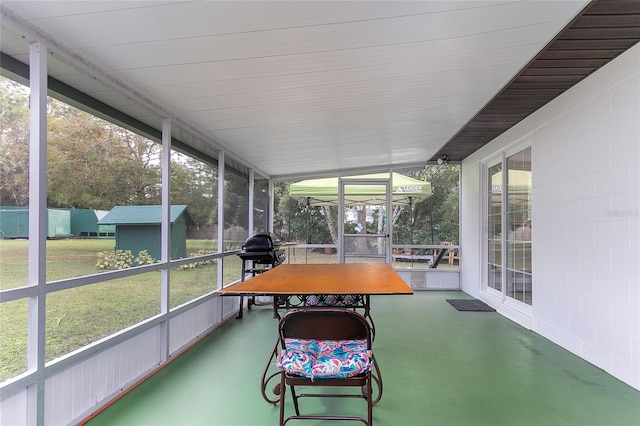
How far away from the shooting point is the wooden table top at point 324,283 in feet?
7.09

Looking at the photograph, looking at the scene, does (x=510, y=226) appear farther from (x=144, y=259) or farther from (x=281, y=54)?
(x=144, y=259)

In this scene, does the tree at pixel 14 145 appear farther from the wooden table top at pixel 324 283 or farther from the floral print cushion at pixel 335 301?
the floral print cushion at pixel 335 301

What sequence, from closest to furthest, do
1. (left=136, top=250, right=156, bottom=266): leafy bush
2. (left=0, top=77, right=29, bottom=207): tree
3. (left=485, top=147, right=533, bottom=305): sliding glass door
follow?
(left=0, top=77, right=29, bottom=207): tree → (left=136, top=250, right=156, bottom=266): leafy bush → (left=485, top=147, right=533, bottom=305): sliding glass door

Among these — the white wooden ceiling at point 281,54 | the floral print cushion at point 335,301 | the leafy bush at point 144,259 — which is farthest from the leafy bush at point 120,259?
the floral print cushion at point 335,301

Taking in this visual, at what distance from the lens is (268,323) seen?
4.39 m

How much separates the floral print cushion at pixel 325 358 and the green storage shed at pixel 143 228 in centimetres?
177

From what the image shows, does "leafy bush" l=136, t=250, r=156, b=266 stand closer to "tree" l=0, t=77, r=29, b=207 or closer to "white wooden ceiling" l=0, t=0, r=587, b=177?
"tree" l=0, t=77, r=29, b=207

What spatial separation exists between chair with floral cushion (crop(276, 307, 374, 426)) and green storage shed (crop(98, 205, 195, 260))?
1.74 meters

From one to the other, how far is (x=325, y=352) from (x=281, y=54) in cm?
188

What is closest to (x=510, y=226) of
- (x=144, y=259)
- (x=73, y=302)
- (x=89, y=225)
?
(x=144, y=259)

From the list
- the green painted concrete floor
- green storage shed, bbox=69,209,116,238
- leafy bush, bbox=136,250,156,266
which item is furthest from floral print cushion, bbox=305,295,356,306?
green storage shed, bbox=69,209,116,238

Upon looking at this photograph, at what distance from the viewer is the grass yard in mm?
1900

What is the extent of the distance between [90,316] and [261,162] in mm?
3556

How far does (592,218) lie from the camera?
9.95ft
